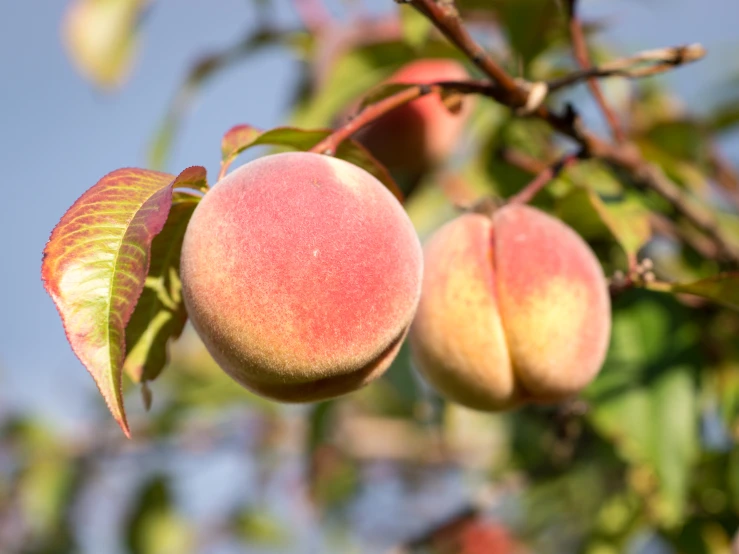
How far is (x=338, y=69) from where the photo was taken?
141cm

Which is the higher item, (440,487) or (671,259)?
(671,259)

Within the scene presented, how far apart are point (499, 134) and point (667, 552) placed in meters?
Result: 0.91

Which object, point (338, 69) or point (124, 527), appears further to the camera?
point (124, 527)

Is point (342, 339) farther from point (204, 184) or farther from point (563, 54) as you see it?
point (563, 54)

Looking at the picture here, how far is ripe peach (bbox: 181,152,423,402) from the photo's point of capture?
0.62 m

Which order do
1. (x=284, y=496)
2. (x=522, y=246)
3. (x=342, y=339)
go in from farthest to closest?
(x=284, y=496) < (x=522, y=246) < (x=342, y=339)

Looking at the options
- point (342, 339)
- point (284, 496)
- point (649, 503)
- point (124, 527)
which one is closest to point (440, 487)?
point (284, 496)

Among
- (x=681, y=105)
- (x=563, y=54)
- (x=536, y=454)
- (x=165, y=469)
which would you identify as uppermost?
(x=563, y=54)

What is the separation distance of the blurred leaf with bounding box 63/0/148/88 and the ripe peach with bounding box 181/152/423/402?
48.3 inches

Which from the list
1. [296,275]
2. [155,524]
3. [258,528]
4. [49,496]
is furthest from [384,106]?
[258,528]

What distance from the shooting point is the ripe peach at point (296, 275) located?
623 mm

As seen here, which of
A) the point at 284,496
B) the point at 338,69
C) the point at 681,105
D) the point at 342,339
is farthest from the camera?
the point at 284,496

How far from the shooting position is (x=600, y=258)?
128cm

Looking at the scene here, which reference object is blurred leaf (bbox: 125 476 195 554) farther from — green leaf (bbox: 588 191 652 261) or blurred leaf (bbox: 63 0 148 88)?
green leaf (bbox: 588 191 652 261)
